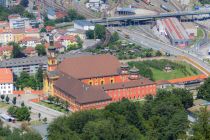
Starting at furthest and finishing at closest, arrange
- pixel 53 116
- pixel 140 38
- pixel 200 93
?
1. pixel 140 38
2. pixel 200 93
3. pixel 53 116

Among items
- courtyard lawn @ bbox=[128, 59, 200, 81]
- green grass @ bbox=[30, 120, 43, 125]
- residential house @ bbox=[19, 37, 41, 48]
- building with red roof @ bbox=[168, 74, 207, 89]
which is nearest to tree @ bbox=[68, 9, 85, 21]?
residential house @ bbox=[19, 37, 41, 48]

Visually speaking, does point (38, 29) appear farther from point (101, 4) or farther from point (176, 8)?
point (176, 8)

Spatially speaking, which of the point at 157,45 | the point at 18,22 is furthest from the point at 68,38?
the point at 18,22

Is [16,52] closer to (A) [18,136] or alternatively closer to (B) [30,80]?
(B) [30,80]

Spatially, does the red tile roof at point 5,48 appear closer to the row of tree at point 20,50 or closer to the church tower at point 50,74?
the row of tree at point 20,50

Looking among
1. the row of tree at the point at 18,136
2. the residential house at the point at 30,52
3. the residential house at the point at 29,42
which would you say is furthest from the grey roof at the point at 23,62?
the row of tree at the point at 18,136

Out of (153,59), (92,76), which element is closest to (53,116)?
(92,76)

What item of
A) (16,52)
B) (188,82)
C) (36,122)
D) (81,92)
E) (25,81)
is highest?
(16,52)
